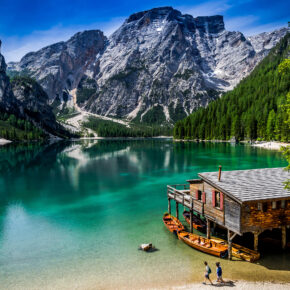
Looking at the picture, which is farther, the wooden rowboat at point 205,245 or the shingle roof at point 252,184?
the wooden rowboat at point 205,245

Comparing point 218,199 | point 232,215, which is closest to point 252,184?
point 218,199

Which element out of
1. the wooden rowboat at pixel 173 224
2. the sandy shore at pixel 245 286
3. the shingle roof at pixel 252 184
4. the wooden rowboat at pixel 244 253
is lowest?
the sandy shore at pixel 245 286

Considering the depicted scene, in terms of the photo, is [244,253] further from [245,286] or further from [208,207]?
[208,207]

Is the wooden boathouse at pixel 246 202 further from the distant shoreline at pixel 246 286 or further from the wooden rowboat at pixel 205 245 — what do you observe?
the distant shoreline at pixel 246 286

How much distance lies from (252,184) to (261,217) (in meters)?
3.04

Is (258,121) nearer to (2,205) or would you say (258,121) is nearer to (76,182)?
(76,182)

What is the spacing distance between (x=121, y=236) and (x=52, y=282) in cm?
987

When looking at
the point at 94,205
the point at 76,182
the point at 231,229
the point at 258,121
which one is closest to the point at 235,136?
the point at 258,121

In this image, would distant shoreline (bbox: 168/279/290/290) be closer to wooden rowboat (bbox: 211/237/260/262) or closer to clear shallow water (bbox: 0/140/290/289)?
clear shallow water (bbox: 0/140/290/289)

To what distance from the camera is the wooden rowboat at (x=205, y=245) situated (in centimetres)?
2329

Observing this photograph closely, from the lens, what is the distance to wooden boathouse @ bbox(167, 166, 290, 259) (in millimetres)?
22125

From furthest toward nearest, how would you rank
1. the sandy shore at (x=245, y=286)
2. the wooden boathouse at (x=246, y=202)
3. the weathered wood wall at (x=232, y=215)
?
1. the weathered wood wall at (x=232, y=215)
2. the wooden boathouse at (x=246, y=202)
3. the sandy shore at (x=245, y=286)

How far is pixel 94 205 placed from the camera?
1668 inches

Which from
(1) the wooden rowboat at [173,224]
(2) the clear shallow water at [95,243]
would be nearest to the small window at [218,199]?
(2) the clear shallow water at [95,243]
